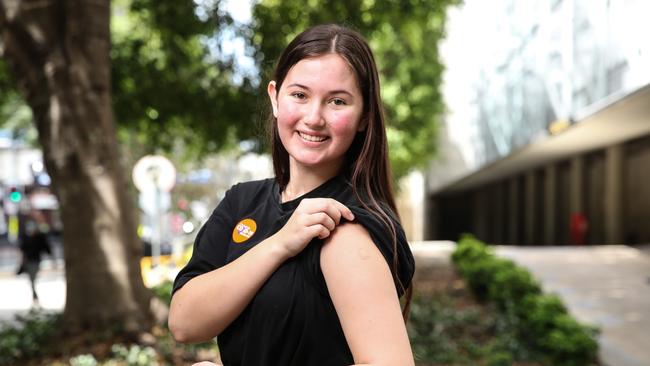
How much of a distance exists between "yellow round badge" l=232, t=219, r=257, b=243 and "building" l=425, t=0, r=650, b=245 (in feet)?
25.3

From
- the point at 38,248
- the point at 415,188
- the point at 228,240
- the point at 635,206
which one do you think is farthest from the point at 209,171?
the point at 228,240

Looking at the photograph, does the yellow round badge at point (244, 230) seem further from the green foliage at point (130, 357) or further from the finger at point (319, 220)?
the green foliage at point (130, 357)

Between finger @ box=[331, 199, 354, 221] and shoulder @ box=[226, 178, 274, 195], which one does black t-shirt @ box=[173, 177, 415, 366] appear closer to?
finger @ box=[331, 199, 354, 221]

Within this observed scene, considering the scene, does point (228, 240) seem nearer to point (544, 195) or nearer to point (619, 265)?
point (619, 265)

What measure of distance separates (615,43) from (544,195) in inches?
794

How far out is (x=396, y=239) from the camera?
1581mm

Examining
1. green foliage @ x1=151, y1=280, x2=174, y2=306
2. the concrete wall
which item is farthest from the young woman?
the concrete wall

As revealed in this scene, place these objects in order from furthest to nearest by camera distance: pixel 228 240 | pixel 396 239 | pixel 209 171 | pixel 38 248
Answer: pixel 209 171, pixel 38 248, pixel 228 240, pixel 396 239

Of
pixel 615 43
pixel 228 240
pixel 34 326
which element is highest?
pixel 615 43

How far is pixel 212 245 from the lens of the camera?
1837mm

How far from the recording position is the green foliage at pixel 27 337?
7.24 metres

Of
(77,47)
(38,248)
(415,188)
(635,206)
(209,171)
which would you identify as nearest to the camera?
(77,47)

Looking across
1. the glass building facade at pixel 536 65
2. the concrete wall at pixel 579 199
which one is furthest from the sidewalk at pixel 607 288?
the concrete wall at pixel 579 199

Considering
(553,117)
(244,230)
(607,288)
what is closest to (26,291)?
(553,117)
